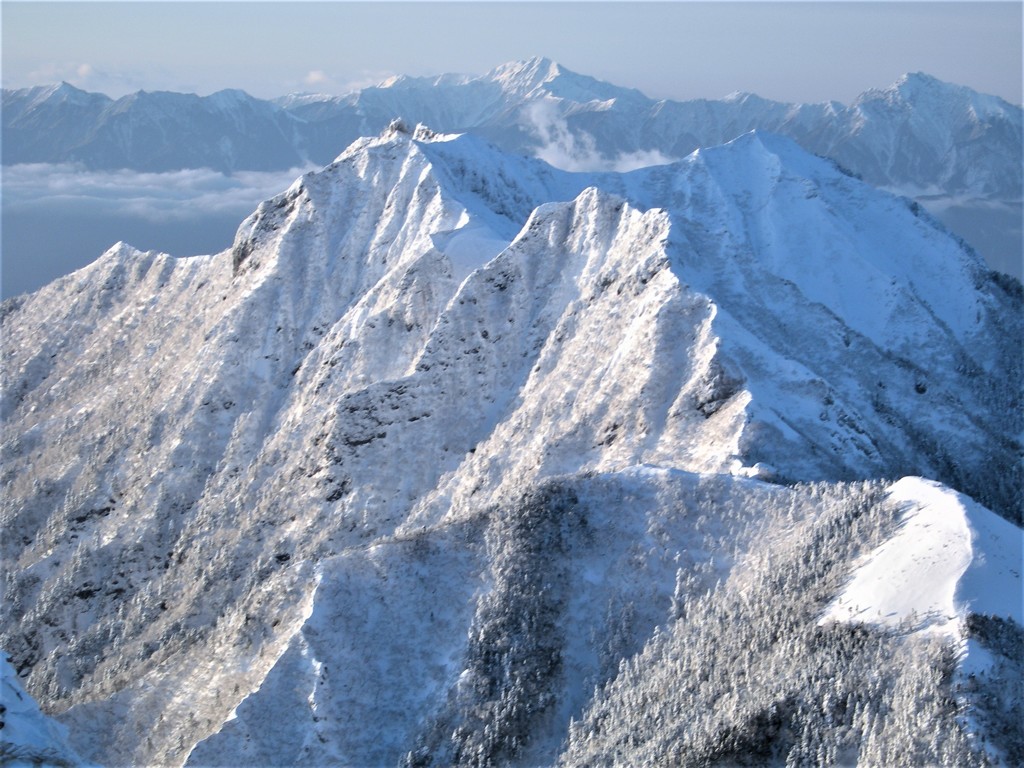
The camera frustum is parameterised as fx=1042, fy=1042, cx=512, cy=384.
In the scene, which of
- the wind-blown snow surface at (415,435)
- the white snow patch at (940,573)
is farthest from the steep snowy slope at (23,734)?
the white snow patch at (940,573)

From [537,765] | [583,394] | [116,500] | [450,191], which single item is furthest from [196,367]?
[537,765]

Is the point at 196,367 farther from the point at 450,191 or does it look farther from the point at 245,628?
the point at 245,628

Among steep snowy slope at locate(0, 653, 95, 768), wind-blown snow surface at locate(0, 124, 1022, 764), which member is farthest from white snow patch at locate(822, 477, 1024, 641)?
steep snowy slope at locate(0, 653, 95, 768)

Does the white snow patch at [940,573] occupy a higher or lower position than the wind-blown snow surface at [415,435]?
higher

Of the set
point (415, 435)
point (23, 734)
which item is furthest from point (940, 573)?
point (415, 435)

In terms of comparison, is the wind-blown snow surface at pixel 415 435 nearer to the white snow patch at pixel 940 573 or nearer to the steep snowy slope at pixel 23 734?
the white snow patch at pixel 940 573

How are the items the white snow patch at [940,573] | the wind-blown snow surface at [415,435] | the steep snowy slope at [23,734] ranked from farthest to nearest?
the wind-blown snow surface at [415,435] < the white snow patch at [940,573] < the steep snowy slope at [23,734]

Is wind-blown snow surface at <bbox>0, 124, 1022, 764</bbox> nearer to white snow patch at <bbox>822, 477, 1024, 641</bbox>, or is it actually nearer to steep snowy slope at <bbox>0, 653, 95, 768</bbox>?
white snow patch at <bbox>822, 477, 1024, 641</bbox>

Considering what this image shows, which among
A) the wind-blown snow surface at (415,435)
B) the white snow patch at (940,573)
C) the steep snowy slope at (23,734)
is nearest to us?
the steep snowy slope at (23,734)

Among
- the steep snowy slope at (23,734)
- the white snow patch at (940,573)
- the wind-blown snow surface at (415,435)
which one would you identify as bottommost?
the wind-blown snow surface at (415,435)

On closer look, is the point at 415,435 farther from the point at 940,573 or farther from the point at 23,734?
the point at 23,734
